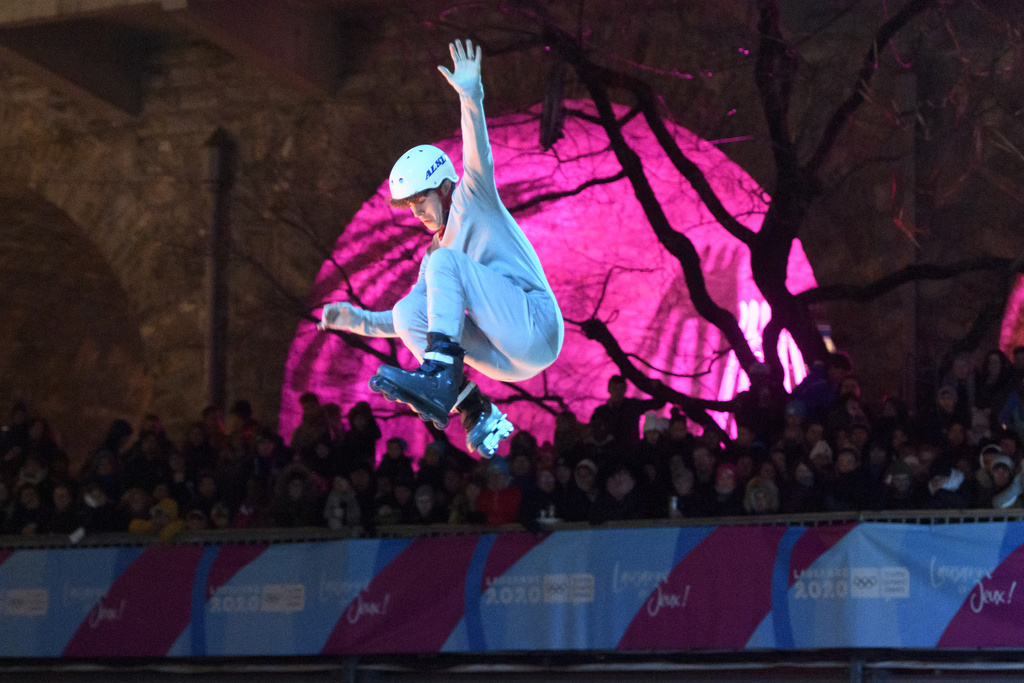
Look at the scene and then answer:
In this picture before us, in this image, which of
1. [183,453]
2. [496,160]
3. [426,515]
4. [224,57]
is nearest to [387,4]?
[224,57]

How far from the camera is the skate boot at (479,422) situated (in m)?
6.38

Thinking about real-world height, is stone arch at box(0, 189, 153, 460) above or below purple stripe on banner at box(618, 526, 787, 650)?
above

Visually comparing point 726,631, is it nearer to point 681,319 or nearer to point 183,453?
point 183,453

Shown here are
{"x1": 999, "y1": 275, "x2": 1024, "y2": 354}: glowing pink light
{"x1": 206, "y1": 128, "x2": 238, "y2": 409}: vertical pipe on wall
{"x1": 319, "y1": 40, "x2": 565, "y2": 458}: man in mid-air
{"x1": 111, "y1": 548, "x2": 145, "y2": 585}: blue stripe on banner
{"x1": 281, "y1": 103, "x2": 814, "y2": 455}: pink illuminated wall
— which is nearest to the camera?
{"x1": 319, "y1": 40, "x2": 565, "y2": 458}: man in mid-air

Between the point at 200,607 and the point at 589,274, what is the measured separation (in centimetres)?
566

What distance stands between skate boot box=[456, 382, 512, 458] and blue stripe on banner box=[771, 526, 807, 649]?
3181mm

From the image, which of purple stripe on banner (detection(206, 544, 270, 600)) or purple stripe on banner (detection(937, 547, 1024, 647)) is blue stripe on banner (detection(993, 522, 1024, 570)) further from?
purple stripe on banner (detection(206, 544, 270, 600))

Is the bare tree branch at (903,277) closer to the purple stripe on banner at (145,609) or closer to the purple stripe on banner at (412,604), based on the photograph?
the purple stripe on banner at (412,604)

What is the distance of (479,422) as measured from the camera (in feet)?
21.0

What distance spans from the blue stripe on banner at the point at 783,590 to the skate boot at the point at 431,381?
3.82m

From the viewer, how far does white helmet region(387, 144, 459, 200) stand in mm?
5957

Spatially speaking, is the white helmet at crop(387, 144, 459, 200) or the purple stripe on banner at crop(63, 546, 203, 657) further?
the purple stripe on banner at crop(63, 546, 203, 657)

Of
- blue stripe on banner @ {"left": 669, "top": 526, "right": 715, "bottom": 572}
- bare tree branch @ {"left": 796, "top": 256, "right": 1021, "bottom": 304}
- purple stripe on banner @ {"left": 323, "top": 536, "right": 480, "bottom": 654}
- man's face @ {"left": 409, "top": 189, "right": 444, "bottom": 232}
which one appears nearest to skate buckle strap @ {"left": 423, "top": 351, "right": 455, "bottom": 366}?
man's face @ {"left": 409, "top": 189, "right": 444, "bottom": 232}

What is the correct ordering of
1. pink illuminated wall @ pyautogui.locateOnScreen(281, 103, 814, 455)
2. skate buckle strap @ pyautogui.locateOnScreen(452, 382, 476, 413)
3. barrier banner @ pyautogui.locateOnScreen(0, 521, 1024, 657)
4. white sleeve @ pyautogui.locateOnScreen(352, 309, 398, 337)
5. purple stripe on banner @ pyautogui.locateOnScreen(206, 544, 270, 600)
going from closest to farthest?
white sleeve @ pyautogui.locateOnScreen(352, 309, 398, 337) < skate buckle strap @ pyautogui.locateOnScreen(452, 382, 476, 413) < barrier banner @ pyautogui.locateOnScreen(0, 521, 1024, 657) < purple stripe on banner @ pyautogui.locateOnScreen(206, 544, 270, 600) < pink illuminated wall @ pyautogui.locateOnScreen(281, 103, 814, 455)
